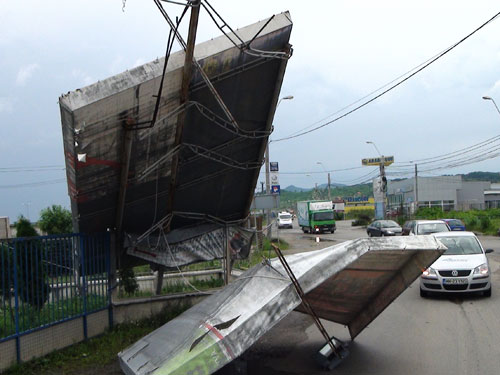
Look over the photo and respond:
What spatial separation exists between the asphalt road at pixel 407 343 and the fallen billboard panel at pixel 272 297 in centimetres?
87

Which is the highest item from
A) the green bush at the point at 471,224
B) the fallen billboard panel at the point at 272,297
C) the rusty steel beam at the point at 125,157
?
the rusty steel beam at the point at 125,157

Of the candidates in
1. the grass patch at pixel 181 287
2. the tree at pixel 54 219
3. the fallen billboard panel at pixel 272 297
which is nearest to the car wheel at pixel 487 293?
the fallen billboard panel at pixel 272 297

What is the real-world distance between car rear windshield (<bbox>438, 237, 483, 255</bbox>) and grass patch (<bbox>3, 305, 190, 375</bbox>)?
728cm

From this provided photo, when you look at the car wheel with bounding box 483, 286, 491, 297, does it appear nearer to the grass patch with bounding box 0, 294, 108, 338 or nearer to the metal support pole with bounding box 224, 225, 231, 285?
the metal support pole with bounding box 224, 225, 231, 285

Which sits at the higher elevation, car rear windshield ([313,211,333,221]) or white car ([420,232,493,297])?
white car ([420,232,493,297])

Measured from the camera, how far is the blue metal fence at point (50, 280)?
698cm

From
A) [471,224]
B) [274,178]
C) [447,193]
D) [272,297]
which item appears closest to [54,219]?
[274,178]

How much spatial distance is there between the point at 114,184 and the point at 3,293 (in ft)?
7.34

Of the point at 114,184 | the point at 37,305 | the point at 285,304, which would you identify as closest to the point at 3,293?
the point at 37,305

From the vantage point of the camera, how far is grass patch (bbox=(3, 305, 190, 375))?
23.3ft

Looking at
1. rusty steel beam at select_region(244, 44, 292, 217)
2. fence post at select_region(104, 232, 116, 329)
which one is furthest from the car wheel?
fence post at select_region(104, 232, 116, 329)

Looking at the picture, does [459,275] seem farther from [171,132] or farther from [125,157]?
[125,157]

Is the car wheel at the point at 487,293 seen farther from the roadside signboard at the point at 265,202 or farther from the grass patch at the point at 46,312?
the grass patch at the point at 46,312

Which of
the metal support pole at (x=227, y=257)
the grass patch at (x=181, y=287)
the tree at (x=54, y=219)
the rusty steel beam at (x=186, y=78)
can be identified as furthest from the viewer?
the tree at (x=54, y=219)
